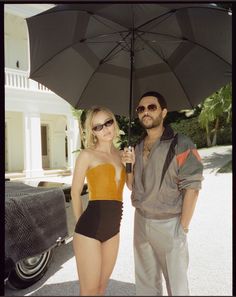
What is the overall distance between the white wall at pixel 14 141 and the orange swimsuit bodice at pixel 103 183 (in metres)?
15.3

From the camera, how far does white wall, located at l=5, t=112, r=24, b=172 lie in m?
16.7

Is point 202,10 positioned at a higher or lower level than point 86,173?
higher

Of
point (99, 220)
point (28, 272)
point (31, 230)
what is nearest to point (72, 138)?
point (28, 272)

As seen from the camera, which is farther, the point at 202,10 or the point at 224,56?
the point at 224,56

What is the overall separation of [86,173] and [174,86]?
4.70ft

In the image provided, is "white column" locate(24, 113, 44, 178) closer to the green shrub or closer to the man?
the green shrub

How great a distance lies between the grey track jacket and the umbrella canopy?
517mm

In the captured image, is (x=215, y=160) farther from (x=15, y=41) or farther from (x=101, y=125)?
(x=101, y=125)

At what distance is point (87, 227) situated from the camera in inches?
90.1

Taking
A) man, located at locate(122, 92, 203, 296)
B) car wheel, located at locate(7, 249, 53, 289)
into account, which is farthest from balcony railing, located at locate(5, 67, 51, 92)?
man, located at locate(122, 92, 203, 296)

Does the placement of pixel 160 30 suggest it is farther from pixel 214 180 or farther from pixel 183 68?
pixel 214 180

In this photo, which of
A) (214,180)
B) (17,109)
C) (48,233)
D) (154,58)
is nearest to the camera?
(154,58)

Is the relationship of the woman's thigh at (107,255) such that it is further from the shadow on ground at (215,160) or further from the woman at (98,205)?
the shadow on ground at (215,160)

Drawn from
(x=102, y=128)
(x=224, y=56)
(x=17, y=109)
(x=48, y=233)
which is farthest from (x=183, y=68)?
(x=17, y=109)
